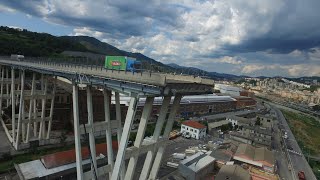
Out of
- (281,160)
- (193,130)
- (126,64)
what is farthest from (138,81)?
(281,160)

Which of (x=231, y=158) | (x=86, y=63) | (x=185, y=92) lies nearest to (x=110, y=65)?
(x=86, y=63)

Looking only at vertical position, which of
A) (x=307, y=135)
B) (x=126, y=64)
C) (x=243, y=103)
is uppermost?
(x=126, y=64)

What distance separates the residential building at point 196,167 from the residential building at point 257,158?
5.94 m

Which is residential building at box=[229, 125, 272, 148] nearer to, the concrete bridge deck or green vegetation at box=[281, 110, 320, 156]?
green vegetation at box=[281, 110, 320, 156]

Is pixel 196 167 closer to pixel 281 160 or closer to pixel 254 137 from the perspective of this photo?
pixel 281 160

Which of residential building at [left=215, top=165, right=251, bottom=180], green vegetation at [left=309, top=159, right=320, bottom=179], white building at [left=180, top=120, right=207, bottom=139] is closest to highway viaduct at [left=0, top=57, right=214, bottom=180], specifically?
residential building at [left=215, top=165, right=251, bottom=180]

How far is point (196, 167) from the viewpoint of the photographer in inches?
1359

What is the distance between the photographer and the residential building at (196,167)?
110 ft

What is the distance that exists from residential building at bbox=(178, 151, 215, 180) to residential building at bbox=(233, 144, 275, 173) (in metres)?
5.94

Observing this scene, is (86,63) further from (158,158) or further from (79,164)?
(158,158)

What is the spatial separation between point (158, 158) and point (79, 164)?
21.8ft

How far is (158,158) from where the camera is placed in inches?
858

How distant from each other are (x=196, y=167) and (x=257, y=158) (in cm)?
1216

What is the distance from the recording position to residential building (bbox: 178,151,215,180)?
1320 inches
